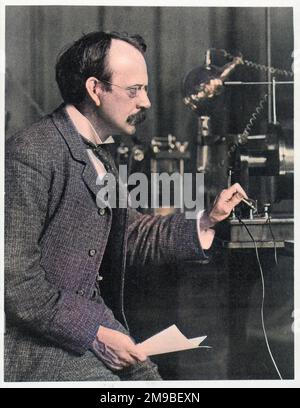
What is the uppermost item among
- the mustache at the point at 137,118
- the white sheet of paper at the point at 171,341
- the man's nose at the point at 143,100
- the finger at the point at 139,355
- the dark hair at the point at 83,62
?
the dark hair at the point at 83,62

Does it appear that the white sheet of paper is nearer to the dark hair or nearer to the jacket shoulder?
the jacket shoulder

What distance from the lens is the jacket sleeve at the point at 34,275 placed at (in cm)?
132

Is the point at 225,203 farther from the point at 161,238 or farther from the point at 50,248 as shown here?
the point at 50,248

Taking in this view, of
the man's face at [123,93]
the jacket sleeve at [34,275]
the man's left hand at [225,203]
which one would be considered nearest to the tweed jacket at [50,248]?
the jacket sleeve at [34,275]

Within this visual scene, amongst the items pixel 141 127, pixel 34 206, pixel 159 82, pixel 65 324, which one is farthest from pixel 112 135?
pixel 65 324

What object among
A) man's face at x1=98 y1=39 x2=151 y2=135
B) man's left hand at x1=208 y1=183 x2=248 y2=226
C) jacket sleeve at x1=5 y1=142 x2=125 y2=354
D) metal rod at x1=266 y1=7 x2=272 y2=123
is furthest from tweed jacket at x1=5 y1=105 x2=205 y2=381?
metal rod at x1=266 y1=7 x2=272 y2=123

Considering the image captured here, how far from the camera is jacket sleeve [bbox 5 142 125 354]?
51.8 inches

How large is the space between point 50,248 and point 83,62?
524 mm

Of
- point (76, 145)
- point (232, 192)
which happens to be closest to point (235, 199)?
point (232, 192)

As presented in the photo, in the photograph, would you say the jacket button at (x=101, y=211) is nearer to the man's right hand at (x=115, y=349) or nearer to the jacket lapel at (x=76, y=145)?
the jacket lapel at (x=76, y=145)

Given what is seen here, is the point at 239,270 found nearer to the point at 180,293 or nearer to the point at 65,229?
the point at 180,293

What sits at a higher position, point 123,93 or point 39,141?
point 123,93

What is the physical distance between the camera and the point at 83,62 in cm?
142

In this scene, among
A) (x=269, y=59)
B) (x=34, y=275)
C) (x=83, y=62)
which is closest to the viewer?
(x=34, y=275)
